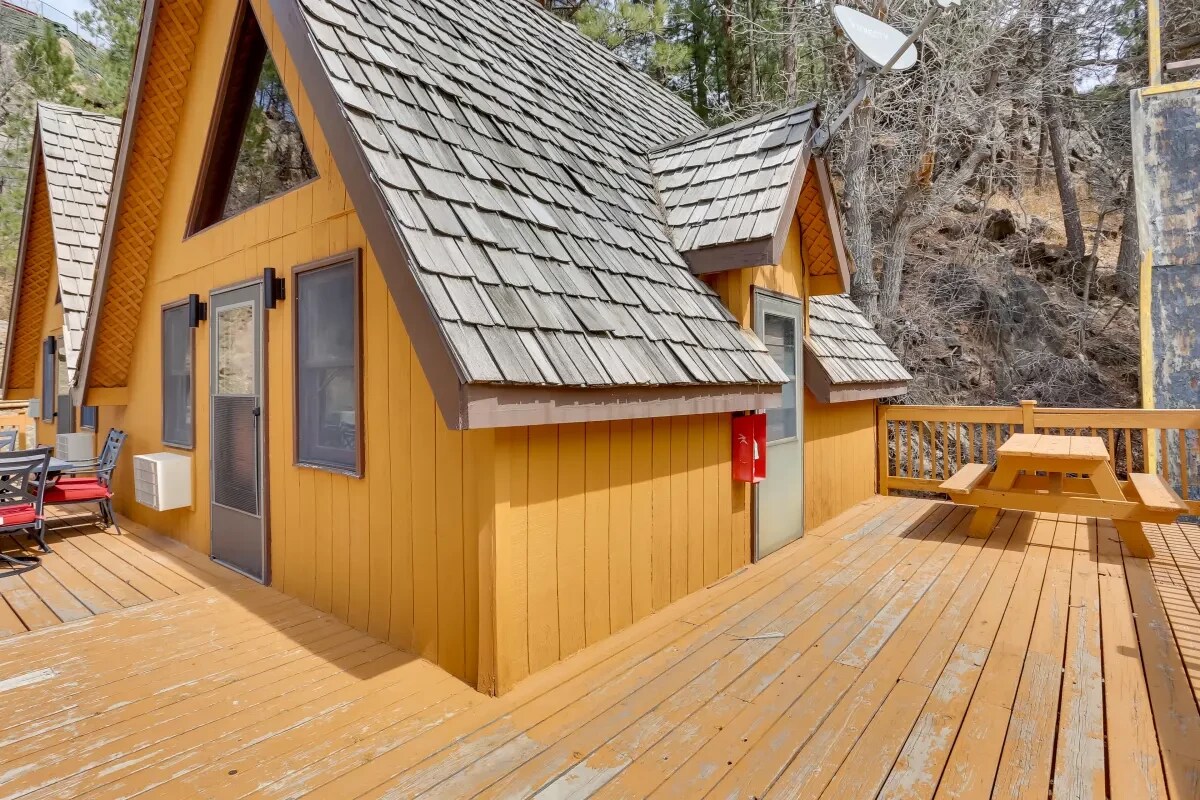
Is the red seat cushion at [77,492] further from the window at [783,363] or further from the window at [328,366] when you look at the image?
the window at [783,363]

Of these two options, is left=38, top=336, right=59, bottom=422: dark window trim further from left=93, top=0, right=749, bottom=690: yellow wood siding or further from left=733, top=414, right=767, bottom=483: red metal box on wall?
left=733, top=414, right=767, bottom=483: red metal box on wall

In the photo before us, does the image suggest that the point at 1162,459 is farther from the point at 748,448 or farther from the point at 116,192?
the point at 116,192

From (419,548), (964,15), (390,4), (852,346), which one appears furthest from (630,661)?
(964,15)

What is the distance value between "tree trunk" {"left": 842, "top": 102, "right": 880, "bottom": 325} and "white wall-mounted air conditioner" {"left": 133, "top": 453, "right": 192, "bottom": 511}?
8.48m

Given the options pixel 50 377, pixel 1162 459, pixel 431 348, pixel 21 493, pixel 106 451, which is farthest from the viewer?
pixel 50 377

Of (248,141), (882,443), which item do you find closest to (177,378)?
(248,141)

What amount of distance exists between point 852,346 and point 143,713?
6.34m

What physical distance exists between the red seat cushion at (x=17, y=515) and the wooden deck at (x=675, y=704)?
1.69 meters

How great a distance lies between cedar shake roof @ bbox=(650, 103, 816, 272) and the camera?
4102 millimetres

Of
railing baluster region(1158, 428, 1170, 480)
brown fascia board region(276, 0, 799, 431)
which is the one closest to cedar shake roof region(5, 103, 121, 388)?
brown fascia board region(276, 0, 799, 431)

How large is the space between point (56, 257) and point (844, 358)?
9.94m

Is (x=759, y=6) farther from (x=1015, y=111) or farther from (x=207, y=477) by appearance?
(x=207, y=477)

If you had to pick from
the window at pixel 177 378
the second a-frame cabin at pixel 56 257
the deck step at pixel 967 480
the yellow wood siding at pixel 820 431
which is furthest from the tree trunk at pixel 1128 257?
the second a-frame cabin at pixel 56 257

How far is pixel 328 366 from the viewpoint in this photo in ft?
12.1
